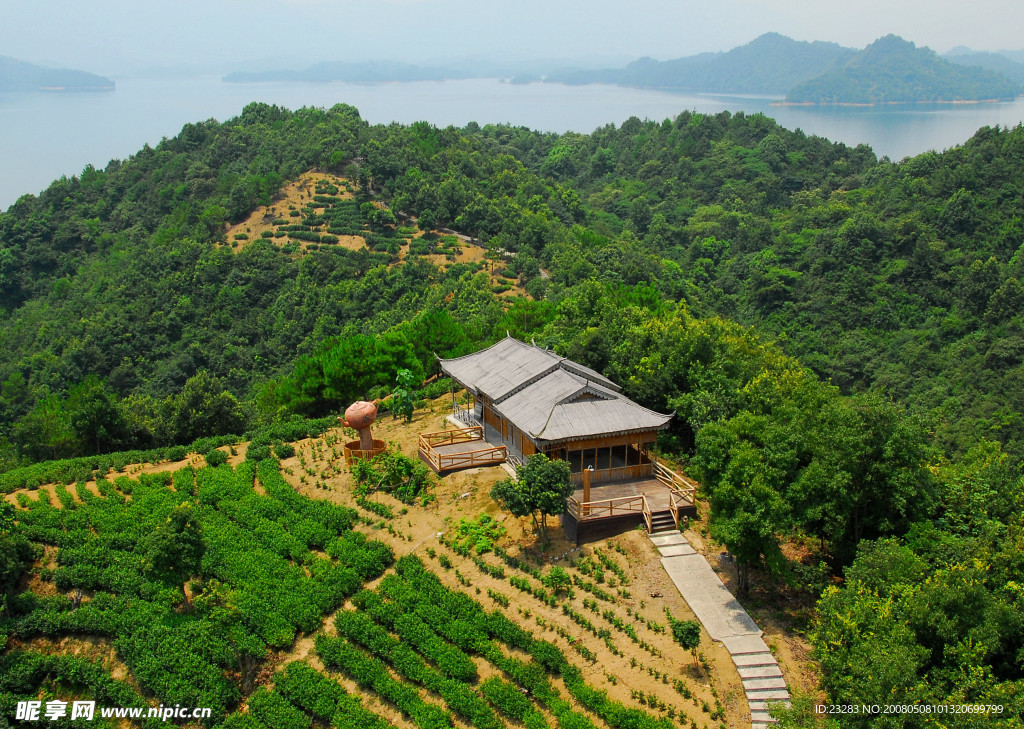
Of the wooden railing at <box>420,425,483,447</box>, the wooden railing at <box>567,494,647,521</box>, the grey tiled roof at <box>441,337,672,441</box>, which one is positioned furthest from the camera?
the wooden railing at <box>420,425,483,447</box>

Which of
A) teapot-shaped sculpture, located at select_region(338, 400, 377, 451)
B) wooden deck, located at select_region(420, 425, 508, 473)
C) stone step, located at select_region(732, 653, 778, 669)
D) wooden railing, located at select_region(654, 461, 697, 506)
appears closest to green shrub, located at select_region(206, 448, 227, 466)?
teapot-shaped sculpture, located at select_region(338, 400, 377, 451)

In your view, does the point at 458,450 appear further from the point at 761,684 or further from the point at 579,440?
the point at 761,684

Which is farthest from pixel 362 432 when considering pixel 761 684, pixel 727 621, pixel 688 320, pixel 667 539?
pixel 761 684

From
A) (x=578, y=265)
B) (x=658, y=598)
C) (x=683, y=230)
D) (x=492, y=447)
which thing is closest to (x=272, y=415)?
(x=492, y=447)

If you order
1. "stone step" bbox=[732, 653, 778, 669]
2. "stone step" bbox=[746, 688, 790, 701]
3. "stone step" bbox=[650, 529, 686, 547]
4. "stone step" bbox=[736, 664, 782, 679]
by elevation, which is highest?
"stone step" bbox=[650, 529, 686, 547]

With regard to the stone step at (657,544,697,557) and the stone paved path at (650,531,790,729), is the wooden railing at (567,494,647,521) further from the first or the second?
the stone step at (657,544,697,557)

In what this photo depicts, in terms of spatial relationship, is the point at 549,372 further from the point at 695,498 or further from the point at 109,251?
the point at 109,251
